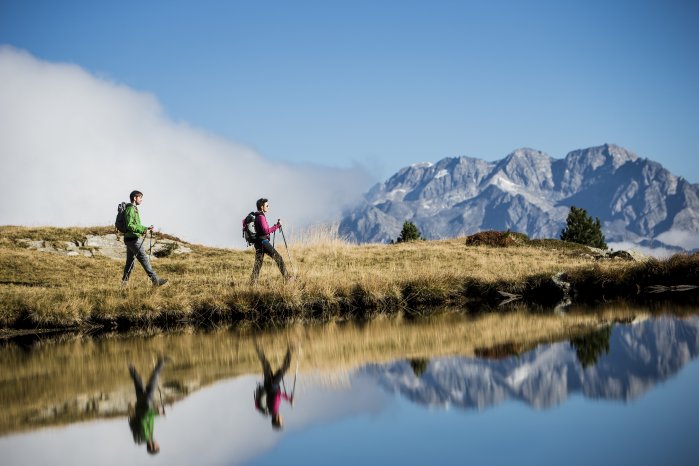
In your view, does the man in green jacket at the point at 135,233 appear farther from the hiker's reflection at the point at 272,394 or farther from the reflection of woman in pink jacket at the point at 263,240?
the hiker's reflection at the point at 272,394

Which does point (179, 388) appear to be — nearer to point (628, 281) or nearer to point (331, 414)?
point (331, 414)

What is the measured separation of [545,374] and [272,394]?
4.87 m

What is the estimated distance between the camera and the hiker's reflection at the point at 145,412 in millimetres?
10209

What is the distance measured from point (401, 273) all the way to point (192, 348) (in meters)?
10.6

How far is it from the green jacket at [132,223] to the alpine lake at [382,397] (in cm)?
500

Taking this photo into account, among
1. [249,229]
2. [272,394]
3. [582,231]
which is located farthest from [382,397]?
[582,231]

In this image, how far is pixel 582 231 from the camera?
2153 inches

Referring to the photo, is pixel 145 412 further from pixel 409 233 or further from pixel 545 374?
pixel 409 233

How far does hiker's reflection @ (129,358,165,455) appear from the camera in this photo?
33.5 ft

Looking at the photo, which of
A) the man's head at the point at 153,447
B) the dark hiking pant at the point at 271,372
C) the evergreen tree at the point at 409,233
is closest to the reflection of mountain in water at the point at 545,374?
the dark hiking pant at the point at 271,372

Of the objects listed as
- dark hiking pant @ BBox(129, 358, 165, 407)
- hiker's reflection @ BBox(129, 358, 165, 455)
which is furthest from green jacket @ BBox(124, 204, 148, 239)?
hiker's reflection @ BBox(129, 358, 165, 455)

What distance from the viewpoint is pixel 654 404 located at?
1054cm

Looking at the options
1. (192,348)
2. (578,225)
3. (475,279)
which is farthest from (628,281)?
(578,225)

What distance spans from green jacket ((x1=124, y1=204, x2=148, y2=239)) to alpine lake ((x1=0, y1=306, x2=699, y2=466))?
5.00m
